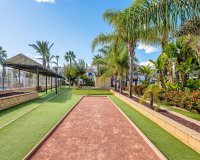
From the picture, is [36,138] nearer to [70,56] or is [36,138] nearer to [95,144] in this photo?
[95,144]

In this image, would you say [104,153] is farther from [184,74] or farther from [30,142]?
[184,74]

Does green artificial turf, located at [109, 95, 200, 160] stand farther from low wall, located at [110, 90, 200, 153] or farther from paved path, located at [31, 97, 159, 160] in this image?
paved path, located at [31, 97, 159, 160]

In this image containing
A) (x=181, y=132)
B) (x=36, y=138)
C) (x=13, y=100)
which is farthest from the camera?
(x=13, y=100)

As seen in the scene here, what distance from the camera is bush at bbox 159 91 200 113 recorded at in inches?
387

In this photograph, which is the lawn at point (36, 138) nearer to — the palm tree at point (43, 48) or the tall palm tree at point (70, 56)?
the palm tree at point (43, 48)

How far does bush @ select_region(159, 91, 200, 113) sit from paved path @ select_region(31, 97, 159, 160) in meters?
3.92

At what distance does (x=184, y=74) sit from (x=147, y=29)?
9.78 meters

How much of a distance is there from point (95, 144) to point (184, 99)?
23.2ft

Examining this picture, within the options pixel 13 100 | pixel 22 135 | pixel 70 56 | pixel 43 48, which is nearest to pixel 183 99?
pixel 22 135

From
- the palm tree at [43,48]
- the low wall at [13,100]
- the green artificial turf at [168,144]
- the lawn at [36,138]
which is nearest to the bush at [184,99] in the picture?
the lawn at [36,138]

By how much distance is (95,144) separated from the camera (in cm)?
557

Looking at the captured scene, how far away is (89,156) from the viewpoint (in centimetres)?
470

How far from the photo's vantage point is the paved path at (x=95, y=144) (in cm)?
473

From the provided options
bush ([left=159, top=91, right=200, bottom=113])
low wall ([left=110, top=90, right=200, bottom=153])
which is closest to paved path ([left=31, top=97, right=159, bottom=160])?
low wall ([left=110, top=90, right=200, bottom=153])
